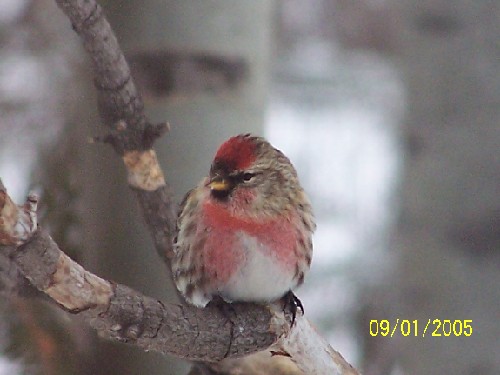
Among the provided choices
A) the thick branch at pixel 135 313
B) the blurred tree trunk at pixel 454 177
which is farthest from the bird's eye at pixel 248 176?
the blurred tree trunk at pixel 454 177

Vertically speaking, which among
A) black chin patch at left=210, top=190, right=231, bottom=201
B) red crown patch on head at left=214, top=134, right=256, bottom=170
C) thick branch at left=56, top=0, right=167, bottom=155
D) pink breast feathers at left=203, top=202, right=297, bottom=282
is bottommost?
pink breast feathers at left=203, top=202, right=297, bottom=282

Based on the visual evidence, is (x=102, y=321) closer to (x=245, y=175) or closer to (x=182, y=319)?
(x=182, y=319)

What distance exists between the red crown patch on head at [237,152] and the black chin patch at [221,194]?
0.12ft

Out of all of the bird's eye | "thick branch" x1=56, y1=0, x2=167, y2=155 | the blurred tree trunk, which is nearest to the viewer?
"thick branch" x1=56, y1=0, x2=167, y2=155

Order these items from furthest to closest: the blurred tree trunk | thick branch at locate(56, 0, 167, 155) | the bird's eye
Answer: the blurred tree trunk < the bird's eye < thick branch at locate(56, 0, 167, 155)

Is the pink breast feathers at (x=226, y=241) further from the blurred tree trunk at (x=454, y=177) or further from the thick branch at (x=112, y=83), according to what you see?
the blurred tree trunk at (x=454, y=177)

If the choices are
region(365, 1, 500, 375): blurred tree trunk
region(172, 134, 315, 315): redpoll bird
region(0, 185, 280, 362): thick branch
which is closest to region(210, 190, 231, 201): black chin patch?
region(172, 134, 315, 315): redpoll bird

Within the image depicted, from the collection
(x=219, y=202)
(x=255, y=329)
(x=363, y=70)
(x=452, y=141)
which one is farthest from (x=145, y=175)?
(x=363, y=70)

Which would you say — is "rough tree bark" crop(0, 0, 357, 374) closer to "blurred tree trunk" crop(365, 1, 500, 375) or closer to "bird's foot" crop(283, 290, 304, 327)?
"bird's foot" crop(283, 290, 304, 327)

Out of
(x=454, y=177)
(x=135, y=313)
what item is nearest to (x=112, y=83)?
(x=135, y=313)

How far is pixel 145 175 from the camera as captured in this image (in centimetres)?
82

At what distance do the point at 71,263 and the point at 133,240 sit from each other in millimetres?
347

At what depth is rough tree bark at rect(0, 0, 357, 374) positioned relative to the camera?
1.73ft

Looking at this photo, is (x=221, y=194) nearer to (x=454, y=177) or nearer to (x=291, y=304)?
(x=291, y=304)
